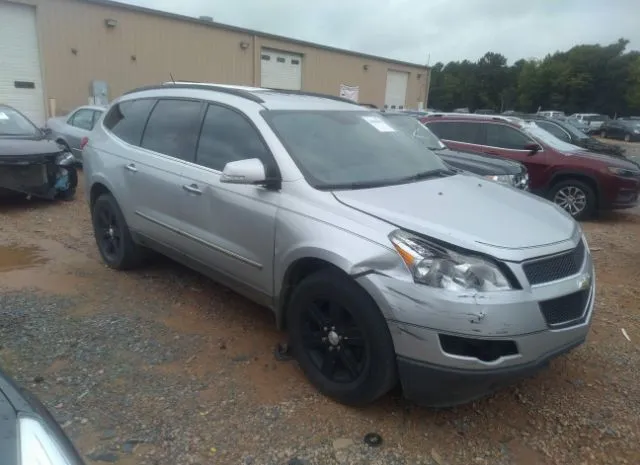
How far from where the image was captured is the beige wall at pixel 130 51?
1678 cm

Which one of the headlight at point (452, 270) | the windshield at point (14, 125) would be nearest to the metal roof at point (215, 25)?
the windshield at point (14, 125)

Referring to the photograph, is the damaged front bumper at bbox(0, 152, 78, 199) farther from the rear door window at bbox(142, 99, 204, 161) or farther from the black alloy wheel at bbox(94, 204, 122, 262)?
the rear door window at bbox(142, 99, 204, 161)

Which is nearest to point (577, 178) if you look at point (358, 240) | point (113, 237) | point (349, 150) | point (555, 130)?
point (555, 130)

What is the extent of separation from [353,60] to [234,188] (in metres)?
27.6

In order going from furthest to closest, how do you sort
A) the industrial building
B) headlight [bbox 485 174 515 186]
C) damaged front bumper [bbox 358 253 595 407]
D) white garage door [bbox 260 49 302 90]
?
white garage door [bbox 260 49 302 90]
the industrial building
headlight [bbox 485 174 515 186]
damaged front bumper [bbox 358 253 595 407]

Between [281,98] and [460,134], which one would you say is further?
[460,134]

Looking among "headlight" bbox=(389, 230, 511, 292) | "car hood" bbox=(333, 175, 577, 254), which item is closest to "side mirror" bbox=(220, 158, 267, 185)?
"car hood" bbox=(333, 175, 577, 254)

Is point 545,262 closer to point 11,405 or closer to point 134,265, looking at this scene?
point 11,405

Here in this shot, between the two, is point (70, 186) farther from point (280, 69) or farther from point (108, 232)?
point (280, 69)

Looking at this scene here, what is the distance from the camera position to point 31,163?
7.52 metres

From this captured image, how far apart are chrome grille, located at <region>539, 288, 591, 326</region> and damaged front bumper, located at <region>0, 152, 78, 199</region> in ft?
24.4

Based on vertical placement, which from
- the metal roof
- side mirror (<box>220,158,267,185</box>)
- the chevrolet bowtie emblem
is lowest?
the chevrolet bowtie emblem

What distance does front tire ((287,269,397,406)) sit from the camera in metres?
2.67

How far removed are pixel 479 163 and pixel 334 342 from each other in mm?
5416
